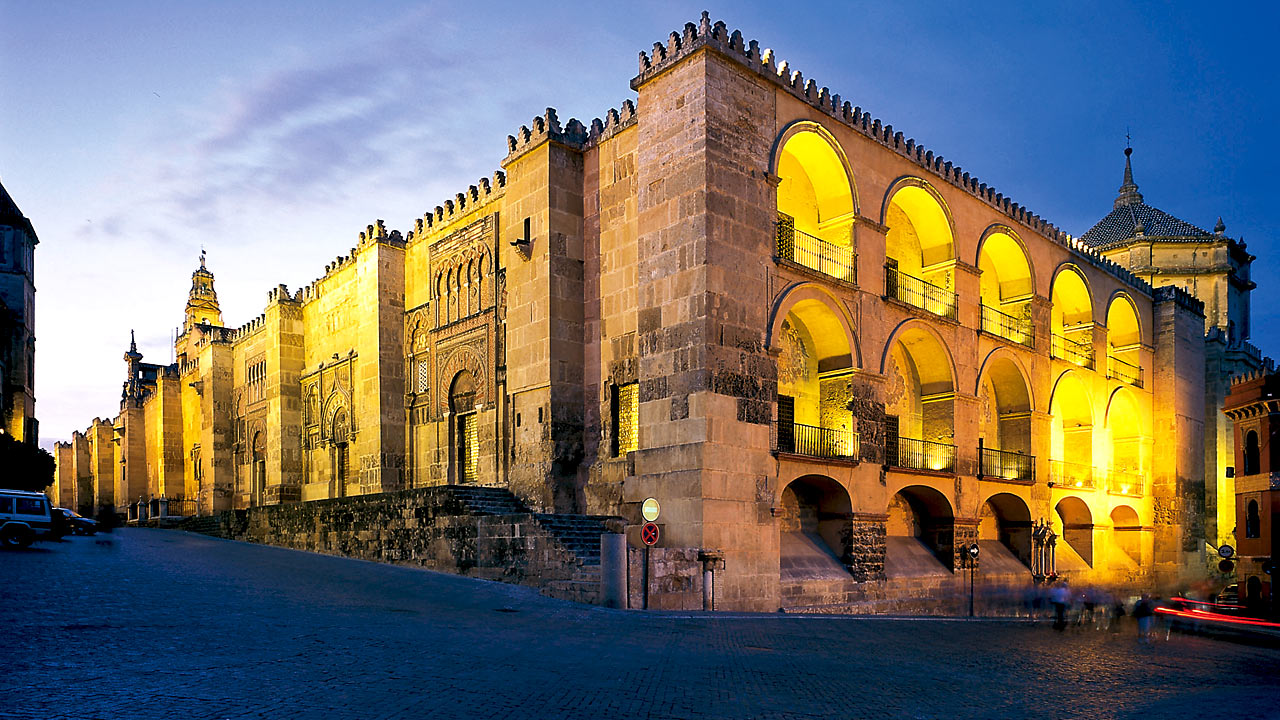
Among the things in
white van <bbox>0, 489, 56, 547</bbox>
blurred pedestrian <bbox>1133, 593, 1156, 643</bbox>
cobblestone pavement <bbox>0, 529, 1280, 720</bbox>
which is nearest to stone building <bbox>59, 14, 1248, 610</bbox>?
cobblestone pavement <bbox>0, 529, 1280, 720</bbox>

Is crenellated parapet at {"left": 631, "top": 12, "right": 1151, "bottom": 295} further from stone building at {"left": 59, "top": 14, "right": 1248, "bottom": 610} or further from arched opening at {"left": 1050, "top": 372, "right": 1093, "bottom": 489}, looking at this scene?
arched opening at {"left": 1050, "top": 372, "right": 1093, "bottom": 489}

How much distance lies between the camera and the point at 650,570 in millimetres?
15438

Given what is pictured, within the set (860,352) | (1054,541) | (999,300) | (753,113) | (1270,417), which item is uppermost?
(753,113)

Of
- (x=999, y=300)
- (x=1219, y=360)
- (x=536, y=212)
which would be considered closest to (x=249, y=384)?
(x=536, y=212)

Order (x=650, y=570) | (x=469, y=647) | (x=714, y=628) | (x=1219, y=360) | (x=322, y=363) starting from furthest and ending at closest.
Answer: (x=1219, y=360)
(x=322, y=363)
(x=650, y=570)
(x=714, y=628)
(x=469, y=647)

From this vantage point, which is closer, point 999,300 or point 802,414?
point 802,414

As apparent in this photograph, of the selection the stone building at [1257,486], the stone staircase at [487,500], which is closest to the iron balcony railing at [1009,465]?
the stone building at [1257,486]

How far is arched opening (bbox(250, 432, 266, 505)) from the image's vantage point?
39.2m

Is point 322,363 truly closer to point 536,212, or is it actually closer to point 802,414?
point 536,212

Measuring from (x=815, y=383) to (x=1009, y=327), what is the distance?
8797mm

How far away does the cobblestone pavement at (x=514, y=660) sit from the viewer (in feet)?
25.4

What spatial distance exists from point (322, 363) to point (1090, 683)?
95.4 ft

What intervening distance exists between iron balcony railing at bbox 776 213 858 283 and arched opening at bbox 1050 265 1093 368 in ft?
39.0

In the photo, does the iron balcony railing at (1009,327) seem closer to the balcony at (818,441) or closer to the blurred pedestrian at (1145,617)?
the balcony at (818,441)
